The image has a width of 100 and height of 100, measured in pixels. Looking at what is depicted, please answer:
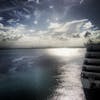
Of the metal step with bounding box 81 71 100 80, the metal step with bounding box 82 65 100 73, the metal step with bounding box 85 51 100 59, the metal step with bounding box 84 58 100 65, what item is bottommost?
the metal step with bounding box 81 71 100 80

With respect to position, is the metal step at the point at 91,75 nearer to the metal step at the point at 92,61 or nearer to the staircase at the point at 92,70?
the staircase at the point at 92,70

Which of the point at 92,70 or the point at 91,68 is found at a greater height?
the point at 91,68

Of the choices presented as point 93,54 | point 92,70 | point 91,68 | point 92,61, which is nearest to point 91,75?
point 92,70

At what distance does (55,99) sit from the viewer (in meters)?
48.4

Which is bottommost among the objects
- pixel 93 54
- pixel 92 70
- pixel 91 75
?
pixel 91 75

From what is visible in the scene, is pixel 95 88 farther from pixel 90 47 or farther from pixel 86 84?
pixel 90 47

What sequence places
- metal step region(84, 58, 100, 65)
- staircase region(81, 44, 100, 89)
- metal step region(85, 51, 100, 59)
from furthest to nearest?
metal step region(85, 51, 100, 59) → metal step region(84, 58, 100, 65) → staircase region(81, 44, 100, 89)

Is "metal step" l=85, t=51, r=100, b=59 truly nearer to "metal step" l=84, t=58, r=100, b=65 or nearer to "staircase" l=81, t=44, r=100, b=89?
"staircase" l=81, t=44, r=100, b=89

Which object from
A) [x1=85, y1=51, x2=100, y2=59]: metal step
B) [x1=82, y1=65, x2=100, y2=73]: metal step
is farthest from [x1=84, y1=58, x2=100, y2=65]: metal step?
[x1=85, y1=51, x2=100, y2=59]: metal step

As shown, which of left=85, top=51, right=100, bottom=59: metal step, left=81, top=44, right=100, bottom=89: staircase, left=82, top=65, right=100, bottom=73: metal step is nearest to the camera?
left=81, top=44, right=100, bottom=89: staircase

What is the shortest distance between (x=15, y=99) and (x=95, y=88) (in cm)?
2840

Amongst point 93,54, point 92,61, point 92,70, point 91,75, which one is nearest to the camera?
point 91,75

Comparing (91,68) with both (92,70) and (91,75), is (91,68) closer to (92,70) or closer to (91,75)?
(92,70)

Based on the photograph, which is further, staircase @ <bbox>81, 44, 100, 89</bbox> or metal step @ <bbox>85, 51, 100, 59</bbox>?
metal step @ <bbox>85, 51, 100, 59</bbox>
